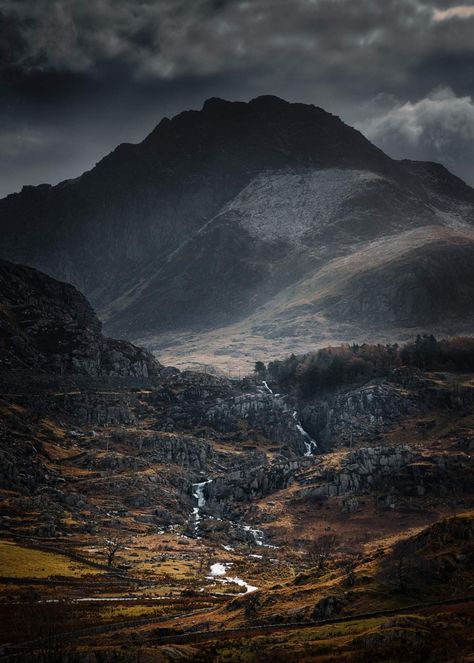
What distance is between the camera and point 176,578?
161375mm

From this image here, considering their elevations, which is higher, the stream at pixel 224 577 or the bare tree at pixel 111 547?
the bare tree at pixel 111 547

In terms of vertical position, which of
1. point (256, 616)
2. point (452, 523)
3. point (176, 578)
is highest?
point (452, 523)

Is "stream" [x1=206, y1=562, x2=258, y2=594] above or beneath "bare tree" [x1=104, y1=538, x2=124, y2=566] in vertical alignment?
beneath

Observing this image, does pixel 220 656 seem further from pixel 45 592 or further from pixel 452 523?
pixel 45 592

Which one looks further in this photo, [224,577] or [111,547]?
[111,547]

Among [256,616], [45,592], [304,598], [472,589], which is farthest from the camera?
[45,592]

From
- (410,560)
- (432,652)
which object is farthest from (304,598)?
(432,652)

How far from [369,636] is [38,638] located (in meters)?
50.2

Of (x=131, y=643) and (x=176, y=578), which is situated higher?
(x=131, y=643)

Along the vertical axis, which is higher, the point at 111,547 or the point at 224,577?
the point at 111,547

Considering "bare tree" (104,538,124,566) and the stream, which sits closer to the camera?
the stream

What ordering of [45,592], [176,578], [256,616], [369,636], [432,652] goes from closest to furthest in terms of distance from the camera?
1. [432,652]
2. [369,636]
3. [256,616]
4. [45,592]
5. [176,578]

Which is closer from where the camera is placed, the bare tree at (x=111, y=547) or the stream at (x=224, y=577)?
the stream at (x=224, y=577)

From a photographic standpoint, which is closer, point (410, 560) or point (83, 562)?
point (410, 560)
